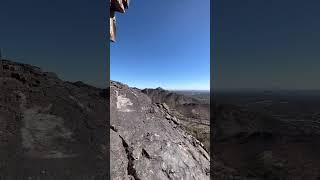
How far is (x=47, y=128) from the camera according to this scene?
931 centimetres

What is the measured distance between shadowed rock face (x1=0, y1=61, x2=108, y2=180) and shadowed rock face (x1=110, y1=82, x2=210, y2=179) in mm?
564

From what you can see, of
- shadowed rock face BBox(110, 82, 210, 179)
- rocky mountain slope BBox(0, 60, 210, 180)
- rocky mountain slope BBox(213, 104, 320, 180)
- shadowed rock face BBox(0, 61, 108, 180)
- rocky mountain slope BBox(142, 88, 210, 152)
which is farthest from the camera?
rocky mountain slope BBox(142, 88, 210, 152)

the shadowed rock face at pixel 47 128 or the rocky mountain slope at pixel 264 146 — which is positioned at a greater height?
the shadowed rock face at pixel 47 128

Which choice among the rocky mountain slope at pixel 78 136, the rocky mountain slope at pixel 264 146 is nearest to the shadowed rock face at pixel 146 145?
the rocky mountain slope at pixel 78 136

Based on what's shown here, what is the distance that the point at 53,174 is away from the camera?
25.9 feet

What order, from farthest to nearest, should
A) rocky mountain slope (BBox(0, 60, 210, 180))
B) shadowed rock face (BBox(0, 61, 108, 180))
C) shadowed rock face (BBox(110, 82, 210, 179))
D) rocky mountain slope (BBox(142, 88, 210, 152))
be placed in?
rocky mountain slope (BBox(142, 88, 210, 152)) → shadowed rock face (BBox(110, 82, 210, 179)) → rocky mountain slope (BBox(0, 60, 210, 180)) → shadowed rock face (BBox(0, 61, 108, 180))

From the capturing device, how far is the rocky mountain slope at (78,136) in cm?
827

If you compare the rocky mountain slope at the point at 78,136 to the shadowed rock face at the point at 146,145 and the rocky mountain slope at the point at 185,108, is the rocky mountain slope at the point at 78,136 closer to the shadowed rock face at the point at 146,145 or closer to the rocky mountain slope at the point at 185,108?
the shadowed rock face at the point at 146,145

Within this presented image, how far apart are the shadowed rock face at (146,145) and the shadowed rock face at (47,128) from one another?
564 mm

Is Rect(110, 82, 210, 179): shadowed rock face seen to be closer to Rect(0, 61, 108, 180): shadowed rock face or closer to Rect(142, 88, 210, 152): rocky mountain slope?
Rect(0, 61, 108, 180): shadowed rock face

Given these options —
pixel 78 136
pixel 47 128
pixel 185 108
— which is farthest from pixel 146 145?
pixel 185 108

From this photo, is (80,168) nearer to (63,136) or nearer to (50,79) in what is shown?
(63,136)

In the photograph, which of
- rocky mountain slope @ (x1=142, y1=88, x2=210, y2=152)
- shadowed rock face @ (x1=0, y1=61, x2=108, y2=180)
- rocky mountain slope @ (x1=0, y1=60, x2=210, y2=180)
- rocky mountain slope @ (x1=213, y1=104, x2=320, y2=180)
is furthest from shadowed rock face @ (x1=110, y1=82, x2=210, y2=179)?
rocky mountain slope @ (x1=142, y1=88, x2=210, y2=152)

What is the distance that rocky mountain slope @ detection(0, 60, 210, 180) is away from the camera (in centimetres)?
827
